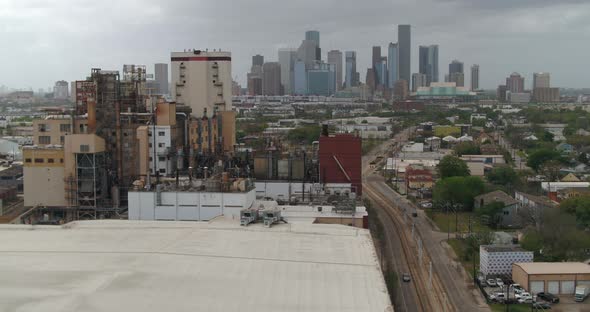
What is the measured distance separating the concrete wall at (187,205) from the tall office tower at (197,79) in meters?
9.34

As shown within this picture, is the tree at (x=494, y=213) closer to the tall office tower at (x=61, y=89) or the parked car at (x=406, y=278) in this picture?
the parked car at (x=406, y=278)

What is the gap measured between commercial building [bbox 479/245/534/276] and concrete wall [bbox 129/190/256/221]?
576 centimetres

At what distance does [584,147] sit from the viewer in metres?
46.9

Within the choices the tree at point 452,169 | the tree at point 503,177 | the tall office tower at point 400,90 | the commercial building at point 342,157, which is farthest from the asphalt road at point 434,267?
the tall office tower at point 400,90

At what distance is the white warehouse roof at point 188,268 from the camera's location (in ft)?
31.9

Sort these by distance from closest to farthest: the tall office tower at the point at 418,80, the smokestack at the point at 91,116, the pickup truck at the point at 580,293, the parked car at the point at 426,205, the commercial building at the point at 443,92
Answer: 1. the pickup truck at the point at 580,293
2. the smokestack at the point at 91,116
3. the parked car at the point at 426,205
4. the commercial building at the point at 443,92
5. the tall office tower at the point at 418,80

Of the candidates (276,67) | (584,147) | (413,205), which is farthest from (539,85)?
(413,205)

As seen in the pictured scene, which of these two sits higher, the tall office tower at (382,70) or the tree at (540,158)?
the tall office tower at (382,70)

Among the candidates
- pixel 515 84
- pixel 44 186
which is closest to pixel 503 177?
pixel 44 186

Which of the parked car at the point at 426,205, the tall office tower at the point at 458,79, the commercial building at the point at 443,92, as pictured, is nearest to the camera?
the parked car at the point at 426,205

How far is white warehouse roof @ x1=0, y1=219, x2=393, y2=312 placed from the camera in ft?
31.9

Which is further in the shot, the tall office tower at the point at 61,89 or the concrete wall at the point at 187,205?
the tall office tower at the point at 61,89

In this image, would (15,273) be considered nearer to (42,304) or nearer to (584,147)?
(42,304)

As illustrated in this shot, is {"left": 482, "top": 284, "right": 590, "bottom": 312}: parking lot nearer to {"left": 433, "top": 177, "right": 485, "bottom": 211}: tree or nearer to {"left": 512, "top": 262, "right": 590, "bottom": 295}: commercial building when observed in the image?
{"left": 512, "top": 262, "right": 590, "bottom": 295}: commercial building
